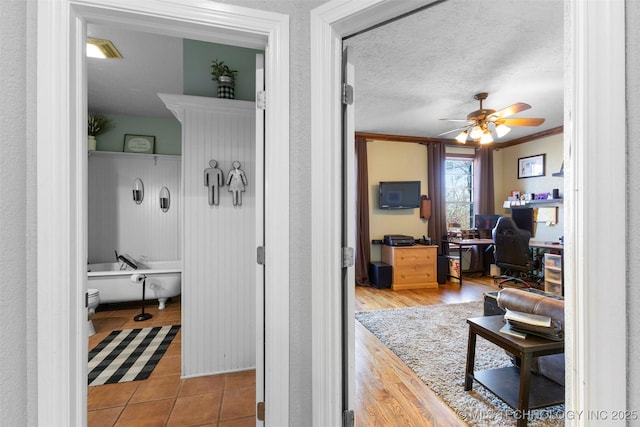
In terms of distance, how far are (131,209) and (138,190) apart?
0.31 meters

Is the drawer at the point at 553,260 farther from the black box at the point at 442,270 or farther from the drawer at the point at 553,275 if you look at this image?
the black box at the point at 442,270

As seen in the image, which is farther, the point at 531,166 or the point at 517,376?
the point at 531,166

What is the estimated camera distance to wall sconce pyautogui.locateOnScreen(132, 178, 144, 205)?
4441mm

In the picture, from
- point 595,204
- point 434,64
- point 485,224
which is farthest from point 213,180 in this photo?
point 485,224

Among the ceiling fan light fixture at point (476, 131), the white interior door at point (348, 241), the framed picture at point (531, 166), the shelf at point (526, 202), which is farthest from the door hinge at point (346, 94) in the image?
the framed picture at point (531, 166)

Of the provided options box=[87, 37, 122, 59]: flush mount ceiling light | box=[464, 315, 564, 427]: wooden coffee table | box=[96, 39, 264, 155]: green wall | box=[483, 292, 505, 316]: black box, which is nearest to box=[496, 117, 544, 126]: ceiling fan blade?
box=[483, 292, 505, 316]: black box

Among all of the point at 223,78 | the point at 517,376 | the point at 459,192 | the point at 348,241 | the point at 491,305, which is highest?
the point at 223,78

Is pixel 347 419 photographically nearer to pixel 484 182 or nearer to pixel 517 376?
pixel 517 376

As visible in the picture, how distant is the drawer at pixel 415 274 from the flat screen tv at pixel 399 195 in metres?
1.18

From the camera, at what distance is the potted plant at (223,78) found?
8.02ft

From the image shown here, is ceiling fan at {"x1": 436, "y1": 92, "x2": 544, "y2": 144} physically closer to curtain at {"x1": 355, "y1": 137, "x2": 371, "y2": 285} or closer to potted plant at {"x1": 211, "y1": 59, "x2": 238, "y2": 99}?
curtain at {"x1": 355, "y1": 137, "x2": 371, "y2": 285}

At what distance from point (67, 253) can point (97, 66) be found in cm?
296

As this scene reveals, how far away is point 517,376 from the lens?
210 cm

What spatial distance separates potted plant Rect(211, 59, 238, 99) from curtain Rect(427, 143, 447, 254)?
4443 mm
